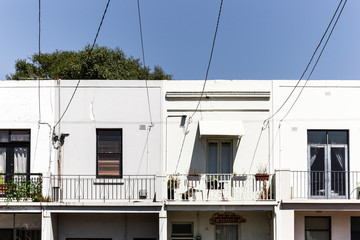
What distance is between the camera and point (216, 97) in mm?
16469

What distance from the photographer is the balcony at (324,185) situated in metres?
16.2

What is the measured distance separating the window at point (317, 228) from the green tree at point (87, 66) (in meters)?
15.1

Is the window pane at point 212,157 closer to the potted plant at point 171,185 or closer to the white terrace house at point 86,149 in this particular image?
the potted plant at point 171,185

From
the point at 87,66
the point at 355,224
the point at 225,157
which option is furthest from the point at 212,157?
the point at 87,66

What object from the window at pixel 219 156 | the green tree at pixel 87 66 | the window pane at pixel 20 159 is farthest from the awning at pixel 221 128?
the green tree at pixel 87 66

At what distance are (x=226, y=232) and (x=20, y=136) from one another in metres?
8.31

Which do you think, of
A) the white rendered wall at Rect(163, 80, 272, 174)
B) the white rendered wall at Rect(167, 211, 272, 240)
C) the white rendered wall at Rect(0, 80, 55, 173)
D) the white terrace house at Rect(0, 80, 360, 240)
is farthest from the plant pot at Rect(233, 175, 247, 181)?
the white rendered wall at Rect(0, 80, 55, 173)

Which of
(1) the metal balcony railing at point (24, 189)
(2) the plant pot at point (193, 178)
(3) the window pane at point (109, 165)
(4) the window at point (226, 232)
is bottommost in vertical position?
(4) the window at point (226, 232)

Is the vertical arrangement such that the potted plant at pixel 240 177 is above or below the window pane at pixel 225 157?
below

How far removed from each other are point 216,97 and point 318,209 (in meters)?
5.27

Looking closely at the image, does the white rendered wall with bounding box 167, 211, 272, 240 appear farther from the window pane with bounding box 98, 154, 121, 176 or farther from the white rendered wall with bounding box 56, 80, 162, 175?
the window pane with bounding box 98, 154, 121, 176

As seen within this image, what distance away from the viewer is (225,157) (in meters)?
16.7

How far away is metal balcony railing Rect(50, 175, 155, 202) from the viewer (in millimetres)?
15984

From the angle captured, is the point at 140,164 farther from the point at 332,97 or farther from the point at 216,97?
the point at 332,97
